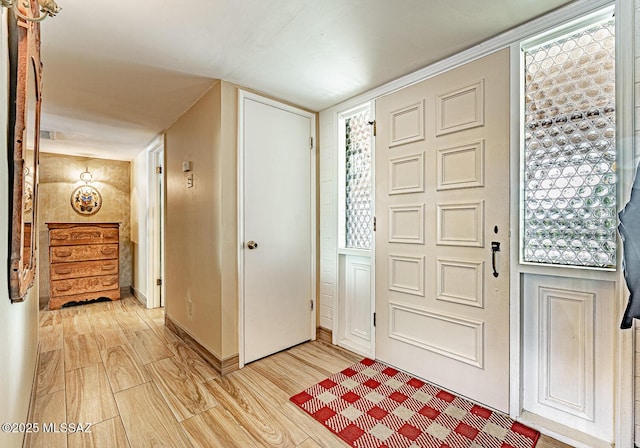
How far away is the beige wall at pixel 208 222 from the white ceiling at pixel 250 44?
0.26m

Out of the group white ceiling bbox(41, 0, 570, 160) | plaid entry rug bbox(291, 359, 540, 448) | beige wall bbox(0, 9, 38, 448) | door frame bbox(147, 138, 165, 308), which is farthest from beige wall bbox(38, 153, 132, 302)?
plaid entry rug bbox(291, 359, 540, 448)

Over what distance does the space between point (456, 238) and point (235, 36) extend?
1.85 meters

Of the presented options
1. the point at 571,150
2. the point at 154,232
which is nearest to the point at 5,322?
the point at 571,150

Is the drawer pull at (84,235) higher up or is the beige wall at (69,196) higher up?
the beige wall at (69,196)

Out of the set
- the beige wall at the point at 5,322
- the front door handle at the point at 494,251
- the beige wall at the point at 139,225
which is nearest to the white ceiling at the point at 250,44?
the beige wall at the point at 5,322

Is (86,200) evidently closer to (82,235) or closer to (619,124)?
(82,235)

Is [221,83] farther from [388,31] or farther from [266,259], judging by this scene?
[266,259]

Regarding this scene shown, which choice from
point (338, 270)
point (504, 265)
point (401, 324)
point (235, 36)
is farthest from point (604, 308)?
point (235, 36)

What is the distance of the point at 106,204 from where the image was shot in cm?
472

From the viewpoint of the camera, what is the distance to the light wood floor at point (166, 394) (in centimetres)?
160

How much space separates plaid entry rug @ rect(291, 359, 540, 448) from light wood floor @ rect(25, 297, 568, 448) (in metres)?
0.09

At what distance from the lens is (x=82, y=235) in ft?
13.5

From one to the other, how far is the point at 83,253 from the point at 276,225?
3.34 m

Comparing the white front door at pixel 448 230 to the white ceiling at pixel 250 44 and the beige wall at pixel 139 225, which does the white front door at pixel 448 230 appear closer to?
the white ceiling at pixel 250 44
